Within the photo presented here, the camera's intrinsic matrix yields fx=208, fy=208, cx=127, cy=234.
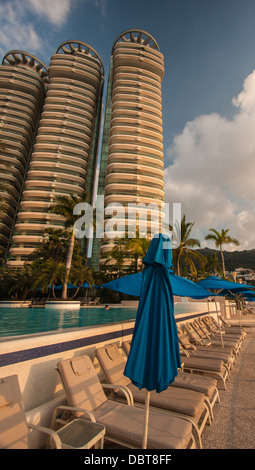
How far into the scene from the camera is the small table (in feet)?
5.58

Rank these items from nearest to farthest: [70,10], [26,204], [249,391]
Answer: [249,391] → [70,10] → [26,204]

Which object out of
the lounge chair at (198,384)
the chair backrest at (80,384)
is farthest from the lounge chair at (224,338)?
the chair backrest at (80,384)

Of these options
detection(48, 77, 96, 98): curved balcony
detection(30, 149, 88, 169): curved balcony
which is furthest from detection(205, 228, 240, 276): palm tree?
detection(48, 77, 96, 98): curved balcony

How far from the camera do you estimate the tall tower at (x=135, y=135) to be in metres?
47.9

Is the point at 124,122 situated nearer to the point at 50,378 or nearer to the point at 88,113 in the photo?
the point at 88,113

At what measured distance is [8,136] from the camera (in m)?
53.2

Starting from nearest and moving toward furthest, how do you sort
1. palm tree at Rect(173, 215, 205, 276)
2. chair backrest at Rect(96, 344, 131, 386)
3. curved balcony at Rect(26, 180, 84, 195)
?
chair backrest at Rect(96, 344, 131, 386)
palm tree at Rect(173, 215, 205, 276)
curved balcony at Rect(26, 180, 84, 195)

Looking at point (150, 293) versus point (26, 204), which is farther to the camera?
point (26, 204)

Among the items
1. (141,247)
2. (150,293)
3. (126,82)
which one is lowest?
(150,293)

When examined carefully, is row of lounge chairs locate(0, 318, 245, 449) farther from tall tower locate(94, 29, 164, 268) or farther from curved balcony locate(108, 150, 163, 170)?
curved balcony locate(108, 150, 163, 170)

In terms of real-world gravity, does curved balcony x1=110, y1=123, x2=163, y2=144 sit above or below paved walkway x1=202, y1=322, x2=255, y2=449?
above

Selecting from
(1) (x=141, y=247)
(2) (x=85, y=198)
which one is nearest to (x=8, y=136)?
(2) (x=85, y=198)

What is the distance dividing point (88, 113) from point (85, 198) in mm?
44704

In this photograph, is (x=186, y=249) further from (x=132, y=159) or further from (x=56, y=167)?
(x=56, y=167)
